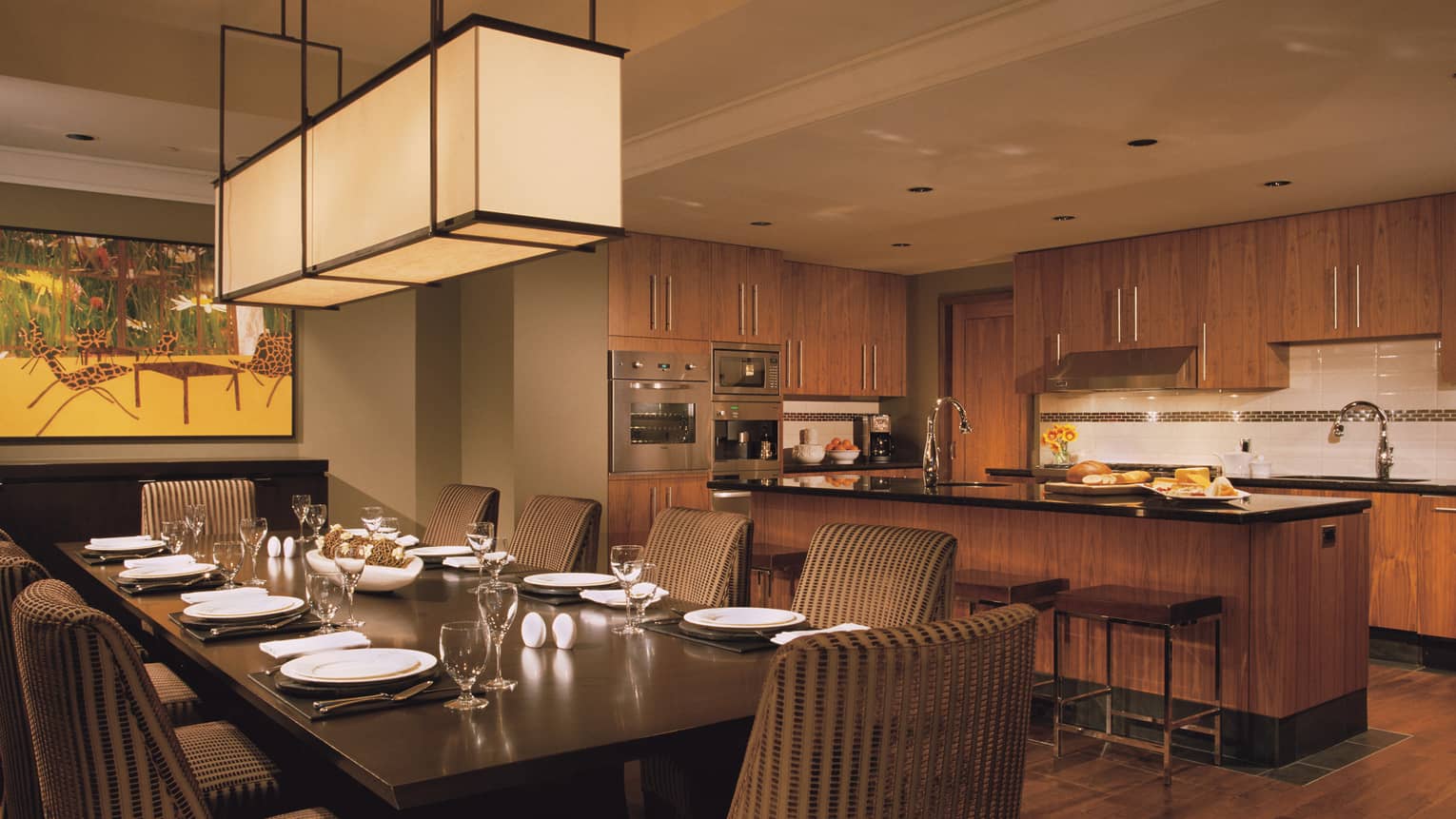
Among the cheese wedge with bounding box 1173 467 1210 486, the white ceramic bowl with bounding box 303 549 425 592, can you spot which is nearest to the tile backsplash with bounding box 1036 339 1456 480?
the cheese wedge with bounding box 1173 467 1210 486

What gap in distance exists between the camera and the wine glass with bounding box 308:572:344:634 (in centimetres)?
194

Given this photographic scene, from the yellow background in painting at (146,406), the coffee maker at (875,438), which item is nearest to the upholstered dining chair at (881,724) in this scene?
the yellow background in painting at (146,406)

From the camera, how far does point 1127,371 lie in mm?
6258

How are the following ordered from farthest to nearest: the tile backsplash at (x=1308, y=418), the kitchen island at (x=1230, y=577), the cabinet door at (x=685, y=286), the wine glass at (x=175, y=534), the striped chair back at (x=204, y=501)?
the cabinet door at (x=685, y=286)
the tile backsplash at (x=1308, y=418)
the striped chair back at (x=204, y=501)
the kitchen island at (x=1230, y=577)
the wine glass at (x=175, y=534)

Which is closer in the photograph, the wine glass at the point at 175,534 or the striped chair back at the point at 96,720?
the striped chair back at the point at 96,720

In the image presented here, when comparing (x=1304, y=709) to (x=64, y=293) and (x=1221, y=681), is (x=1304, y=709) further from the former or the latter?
(x=64, y=293)

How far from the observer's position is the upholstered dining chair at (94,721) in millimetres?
1339

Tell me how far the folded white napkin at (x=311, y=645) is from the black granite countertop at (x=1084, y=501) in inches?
98.0

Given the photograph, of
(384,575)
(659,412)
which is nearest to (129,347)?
(659,412)

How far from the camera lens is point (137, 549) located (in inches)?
139

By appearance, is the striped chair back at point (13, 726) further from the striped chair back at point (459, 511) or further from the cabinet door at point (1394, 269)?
the cabinet door at point (1394, 269)

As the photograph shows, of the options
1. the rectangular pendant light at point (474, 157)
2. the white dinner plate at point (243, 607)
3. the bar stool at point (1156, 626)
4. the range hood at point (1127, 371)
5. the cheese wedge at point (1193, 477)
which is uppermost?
the rectangular pendant light at point (474, 157)

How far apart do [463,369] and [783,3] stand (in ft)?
12.4

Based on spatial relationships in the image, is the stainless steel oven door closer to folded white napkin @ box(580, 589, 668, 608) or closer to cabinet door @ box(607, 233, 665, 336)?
cabinet door @ box(607, 233, 665, 336)
